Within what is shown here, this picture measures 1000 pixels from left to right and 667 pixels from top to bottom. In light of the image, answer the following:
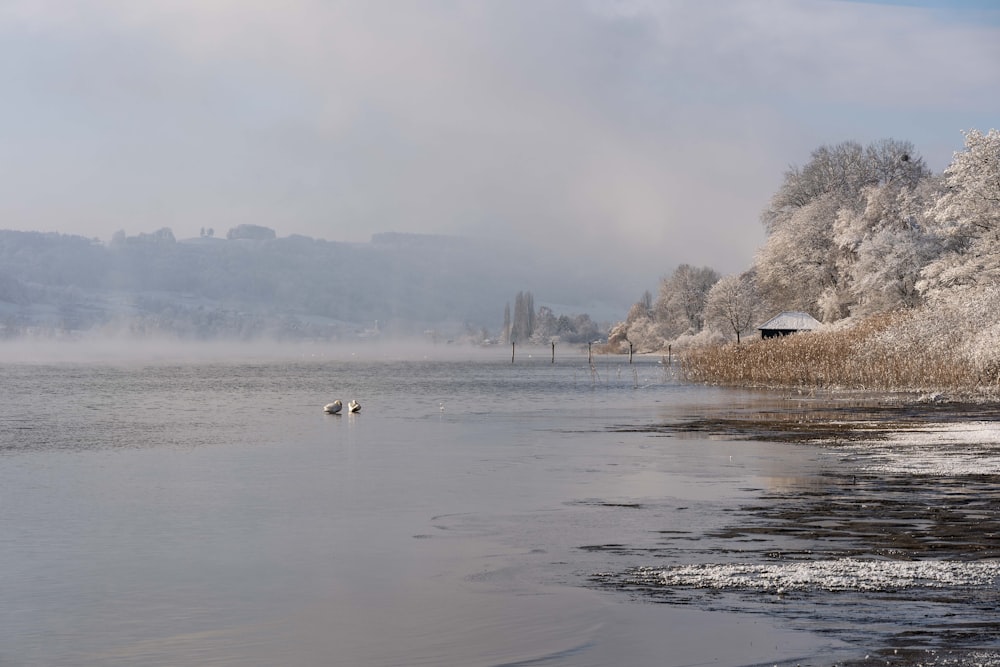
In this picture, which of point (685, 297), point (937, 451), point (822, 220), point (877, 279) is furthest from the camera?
point (685, 297)

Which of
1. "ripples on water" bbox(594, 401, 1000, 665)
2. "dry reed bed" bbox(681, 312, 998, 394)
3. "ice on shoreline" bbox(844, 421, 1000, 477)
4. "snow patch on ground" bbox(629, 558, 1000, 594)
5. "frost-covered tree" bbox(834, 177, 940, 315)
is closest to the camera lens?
"ripples on water" bbox(594, 401, 1000, 665)

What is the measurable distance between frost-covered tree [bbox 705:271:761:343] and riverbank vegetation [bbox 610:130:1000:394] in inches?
6.3

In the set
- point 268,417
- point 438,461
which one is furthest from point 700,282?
point 438,461

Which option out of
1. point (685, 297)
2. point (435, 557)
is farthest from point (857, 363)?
point (685, 297)

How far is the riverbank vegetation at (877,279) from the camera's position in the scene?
49.4 m

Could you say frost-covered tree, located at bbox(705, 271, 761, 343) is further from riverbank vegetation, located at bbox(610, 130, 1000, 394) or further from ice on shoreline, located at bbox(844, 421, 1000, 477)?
ice on shoreline, located at bbox(844, 421, 1000, 477)

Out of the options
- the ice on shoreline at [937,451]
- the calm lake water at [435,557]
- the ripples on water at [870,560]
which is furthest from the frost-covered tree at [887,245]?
the ripples on water at [870,560]

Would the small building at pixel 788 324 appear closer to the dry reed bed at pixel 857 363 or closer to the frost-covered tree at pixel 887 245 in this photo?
the frost-covered tree at pixel 887 245

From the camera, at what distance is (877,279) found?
246 ft

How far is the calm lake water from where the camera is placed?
1034cm

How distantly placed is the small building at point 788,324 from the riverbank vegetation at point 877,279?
5.69 ft

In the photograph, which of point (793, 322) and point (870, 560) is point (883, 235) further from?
point (870, 560)

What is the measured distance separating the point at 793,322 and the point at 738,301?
42.1 meters

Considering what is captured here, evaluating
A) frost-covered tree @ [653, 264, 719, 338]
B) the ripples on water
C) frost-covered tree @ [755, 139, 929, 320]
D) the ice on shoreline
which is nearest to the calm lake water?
the ripples on water
